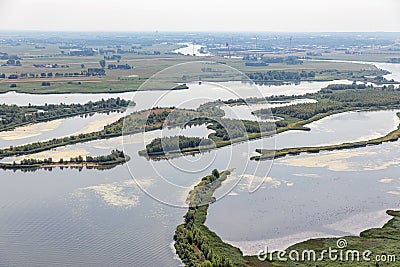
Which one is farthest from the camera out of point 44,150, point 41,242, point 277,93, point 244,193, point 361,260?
point 277,93

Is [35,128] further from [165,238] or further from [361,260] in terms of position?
[361,260]

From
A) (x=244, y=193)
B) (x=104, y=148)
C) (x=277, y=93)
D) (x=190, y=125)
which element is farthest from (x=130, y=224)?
(x=277, y=93)

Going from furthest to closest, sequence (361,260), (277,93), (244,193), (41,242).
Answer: (277,93) < (244,193) < (41,242) < (361,260)

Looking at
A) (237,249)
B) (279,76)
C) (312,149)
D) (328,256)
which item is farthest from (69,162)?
(279,76)

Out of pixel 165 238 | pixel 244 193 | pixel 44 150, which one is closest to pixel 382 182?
pixel 244 193

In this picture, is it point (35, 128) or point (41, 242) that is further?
point (35, 128)

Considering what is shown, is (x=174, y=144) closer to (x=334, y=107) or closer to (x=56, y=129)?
(x=56, y=129)
